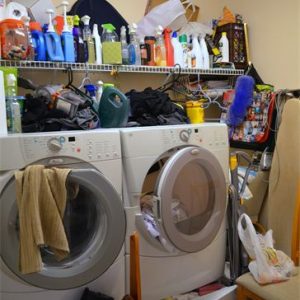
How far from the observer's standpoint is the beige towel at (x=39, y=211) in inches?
46.3

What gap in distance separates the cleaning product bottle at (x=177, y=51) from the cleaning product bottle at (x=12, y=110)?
1189mm

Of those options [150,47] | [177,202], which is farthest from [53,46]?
[177,202]

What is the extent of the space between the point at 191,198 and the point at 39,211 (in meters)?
0.82

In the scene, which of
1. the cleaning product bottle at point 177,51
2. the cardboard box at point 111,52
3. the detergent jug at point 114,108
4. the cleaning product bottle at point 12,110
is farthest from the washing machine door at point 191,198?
the cleaning product bottle at point 177,51

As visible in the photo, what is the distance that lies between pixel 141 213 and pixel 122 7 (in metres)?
1.64

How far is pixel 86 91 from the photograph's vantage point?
206cm

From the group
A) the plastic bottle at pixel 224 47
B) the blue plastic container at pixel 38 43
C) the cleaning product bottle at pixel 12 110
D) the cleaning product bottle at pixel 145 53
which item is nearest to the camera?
the cleaning product bottle at pixel 12 110

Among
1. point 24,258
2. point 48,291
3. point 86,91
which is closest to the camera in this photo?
point 24,258

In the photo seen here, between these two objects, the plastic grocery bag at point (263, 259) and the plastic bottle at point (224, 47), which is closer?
the plastic grocery bag at point (263, 259)

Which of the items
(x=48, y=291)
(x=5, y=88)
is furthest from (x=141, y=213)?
(x=5, y=88)

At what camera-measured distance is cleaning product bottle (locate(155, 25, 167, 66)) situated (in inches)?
90.8

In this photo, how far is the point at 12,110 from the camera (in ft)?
5.12

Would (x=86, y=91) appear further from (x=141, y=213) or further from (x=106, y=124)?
(x=141, y=213)

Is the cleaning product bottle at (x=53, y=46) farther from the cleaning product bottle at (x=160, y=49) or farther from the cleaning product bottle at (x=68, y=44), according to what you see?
the cleaning product bottle at (x=160, y=49)
